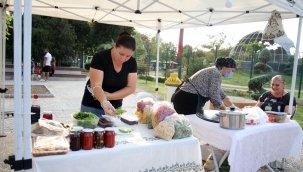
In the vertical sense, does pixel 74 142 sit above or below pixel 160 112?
below

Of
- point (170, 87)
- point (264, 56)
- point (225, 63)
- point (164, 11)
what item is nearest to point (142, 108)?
point (225, 63)

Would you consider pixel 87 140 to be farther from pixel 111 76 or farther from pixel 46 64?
pixel 46 64

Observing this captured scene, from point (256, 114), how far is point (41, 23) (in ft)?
53.8

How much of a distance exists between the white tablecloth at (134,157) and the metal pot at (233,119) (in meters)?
0.64

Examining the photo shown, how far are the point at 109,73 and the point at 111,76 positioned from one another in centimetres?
3

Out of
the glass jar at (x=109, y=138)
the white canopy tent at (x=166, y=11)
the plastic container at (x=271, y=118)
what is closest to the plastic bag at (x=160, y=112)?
the glass jar at (x=109, y=138)

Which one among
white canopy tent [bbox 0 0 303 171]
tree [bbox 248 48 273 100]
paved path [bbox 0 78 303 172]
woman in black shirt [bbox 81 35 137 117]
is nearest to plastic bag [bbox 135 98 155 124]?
woman in black shirt [bbox 81 35 137 117]

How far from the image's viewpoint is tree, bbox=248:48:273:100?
9.20 metres

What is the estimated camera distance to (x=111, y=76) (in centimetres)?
219

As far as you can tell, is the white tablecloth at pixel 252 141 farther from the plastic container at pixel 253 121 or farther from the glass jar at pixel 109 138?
Result: the glass jar at pixel 109 138

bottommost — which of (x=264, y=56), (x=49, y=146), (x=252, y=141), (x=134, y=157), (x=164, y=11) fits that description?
(x=252, y=141)

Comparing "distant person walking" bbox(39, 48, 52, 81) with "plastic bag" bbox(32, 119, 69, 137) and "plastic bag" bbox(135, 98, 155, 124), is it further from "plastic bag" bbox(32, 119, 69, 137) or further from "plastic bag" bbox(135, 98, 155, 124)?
"plastic bag" bbox(32, 119, 69, 137)

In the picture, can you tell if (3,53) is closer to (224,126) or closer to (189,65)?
(224,126)

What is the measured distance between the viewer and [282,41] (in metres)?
21.5
